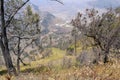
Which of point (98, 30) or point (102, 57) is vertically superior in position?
point (98, 30)

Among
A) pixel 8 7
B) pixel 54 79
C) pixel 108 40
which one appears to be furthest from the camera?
pixel 8 7

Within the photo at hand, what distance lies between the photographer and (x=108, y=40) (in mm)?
24203

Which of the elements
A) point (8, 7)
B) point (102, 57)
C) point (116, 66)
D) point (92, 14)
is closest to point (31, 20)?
point (8, 7)

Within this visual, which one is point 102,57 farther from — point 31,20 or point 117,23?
point 31,20

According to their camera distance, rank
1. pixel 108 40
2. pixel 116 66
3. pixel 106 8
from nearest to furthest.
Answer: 1. pixel 116 66
2. pixel 108 40
3. pixel 106 8

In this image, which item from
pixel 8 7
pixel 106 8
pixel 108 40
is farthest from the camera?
pixel 8 7

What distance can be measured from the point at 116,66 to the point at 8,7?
96.9ft

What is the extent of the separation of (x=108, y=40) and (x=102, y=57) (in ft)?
4.64

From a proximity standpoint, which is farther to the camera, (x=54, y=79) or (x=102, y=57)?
(x=102, y=57)

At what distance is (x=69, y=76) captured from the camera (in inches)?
283

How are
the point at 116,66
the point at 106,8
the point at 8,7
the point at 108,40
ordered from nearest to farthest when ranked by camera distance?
the point at 116,66 → the point at 108,40 → the point at 106,8 → the point at 8,7

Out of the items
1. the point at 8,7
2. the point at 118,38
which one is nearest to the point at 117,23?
the point at 118,38

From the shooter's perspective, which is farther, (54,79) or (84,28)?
(84,28)

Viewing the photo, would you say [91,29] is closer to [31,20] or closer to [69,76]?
[69,76]
